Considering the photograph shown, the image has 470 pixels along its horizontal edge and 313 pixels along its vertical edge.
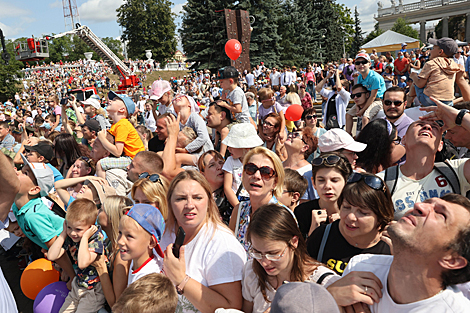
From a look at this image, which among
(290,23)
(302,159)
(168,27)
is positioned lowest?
(302,159)

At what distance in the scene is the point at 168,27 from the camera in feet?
193

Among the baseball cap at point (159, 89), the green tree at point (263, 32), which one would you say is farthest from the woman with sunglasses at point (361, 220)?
the green tree at point (263, 32)

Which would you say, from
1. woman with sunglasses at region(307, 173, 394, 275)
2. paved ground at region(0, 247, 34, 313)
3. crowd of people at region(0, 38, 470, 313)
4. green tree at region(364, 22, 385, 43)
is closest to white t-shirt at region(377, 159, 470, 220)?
crowd of people at region(0, 38, 470, 313)

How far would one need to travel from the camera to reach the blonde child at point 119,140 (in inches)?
174

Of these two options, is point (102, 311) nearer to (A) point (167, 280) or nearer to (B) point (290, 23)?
(A) point (167, 280)

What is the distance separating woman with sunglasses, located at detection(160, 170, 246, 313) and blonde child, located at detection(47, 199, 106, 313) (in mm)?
961

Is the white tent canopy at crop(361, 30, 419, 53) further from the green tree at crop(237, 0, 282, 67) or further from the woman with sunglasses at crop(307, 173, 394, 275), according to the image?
the woman with sunglasses at crop(307, 173, 394, 275)

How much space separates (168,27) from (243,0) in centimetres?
2812

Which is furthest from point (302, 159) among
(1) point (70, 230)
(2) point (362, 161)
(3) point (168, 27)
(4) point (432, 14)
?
(4) point (432, 14)

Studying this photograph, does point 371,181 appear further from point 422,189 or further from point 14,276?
point 14,276

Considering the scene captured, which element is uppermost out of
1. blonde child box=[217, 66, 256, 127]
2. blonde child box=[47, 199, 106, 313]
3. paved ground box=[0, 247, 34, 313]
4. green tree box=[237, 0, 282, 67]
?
green tree box=[237, 0, 282, 67]

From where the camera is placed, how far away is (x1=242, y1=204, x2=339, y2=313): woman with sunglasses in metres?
1.90

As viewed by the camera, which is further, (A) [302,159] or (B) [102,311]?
(A) [302,159]

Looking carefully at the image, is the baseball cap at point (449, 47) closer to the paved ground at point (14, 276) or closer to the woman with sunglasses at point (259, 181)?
the woman with sunglasses at point (259, 181)
